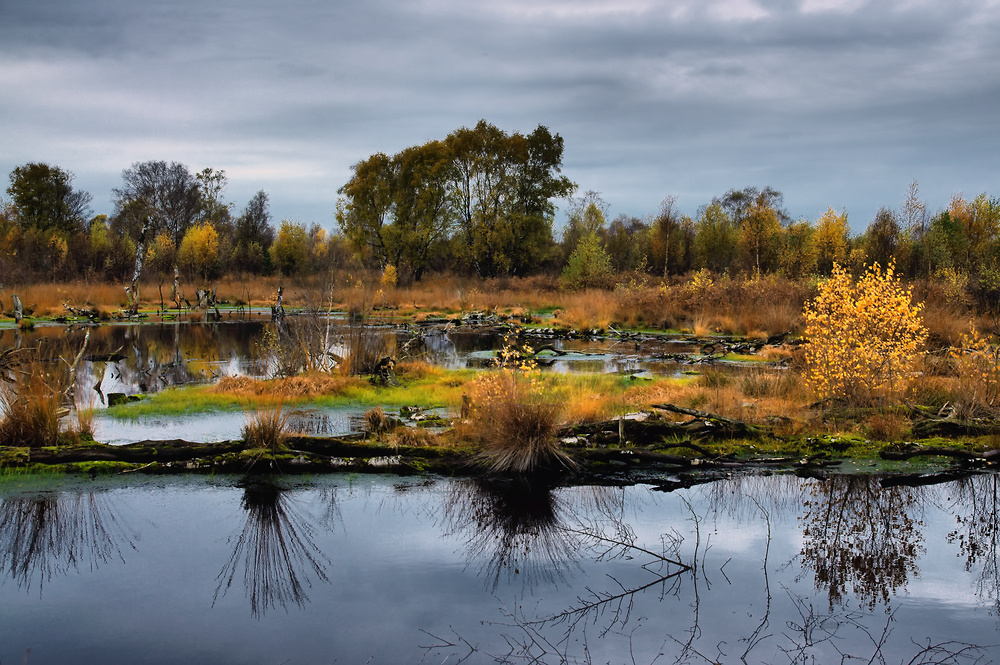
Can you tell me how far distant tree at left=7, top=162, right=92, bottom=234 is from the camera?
61.5 m

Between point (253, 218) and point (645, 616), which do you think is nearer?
point (645, 616)

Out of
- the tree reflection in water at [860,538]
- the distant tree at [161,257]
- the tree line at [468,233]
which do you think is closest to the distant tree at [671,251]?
the tree line at [468,233]

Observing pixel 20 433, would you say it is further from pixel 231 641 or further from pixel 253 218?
pixel 253 218

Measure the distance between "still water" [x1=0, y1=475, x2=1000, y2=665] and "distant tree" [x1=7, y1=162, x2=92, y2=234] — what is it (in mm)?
61734

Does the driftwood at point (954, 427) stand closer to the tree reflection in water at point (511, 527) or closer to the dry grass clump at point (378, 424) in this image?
the tree reflection in water at point (511, 527)

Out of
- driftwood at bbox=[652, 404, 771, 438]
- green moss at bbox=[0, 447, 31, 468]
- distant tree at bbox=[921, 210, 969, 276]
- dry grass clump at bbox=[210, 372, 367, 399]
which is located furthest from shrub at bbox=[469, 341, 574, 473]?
distant tree at bbox=[921, 210, 969, 276]

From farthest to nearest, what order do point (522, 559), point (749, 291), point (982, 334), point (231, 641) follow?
point (749, 291) < point (982, 334) < point (522, 559) < point (231, 641)

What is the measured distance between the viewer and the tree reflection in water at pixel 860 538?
21.6 ft

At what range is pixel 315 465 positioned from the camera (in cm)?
991

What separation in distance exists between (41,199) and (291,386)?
5886 cm

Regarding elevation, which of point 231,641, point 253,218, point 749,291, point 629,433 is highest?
point 253,218

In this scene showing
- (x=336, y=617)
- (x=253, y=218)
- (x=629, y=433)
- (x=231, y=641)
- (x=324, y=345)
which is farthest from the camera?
(x=253, y=218)

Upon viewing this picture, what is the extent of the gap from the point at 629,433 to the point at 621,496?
5.43ft

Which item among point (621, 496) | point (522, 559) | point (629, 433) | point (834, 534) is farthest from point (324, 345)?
point (834, 534)
